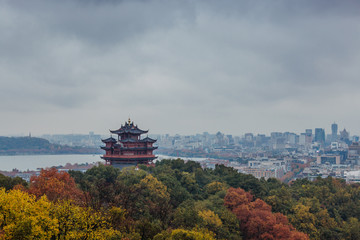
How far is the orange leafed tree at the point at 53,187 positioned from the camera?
688 inches

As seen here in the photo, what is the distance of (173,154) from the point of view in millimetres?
173000

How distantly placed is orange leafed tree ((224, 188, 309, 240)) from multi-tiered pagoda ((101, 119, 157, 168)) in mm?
9722

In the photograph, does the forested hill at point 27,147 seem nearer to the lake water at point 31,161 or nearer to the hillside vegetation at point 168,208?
the lake water at point 31,161

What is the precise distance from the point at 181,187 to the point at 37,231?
13393mm

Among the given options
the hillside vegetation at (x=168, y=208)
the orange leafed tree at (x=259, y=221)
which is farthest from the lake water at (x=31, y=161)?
the orange leafed tree at (x=259, y=221)

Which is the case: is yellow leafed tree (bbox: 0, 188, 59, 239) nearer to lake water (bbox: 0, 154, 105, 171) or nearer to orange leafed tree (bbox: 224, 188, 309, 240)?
orange leafed tree (bbox: 224, 188, 309, 240)

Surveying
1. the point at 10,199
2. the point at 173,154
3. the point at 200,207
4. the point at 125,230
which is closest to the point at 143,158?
the point at 200,207

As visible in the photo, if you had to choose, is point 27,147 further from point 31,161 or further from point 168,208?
point 168,208

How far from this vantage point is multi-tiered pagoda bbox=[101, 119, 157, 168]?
95.1ft

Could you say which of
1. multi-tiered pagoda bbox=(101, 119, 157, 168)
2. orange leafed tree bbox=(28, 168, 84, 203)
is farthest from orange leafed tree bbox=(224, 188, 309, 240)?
multi-tiered pagoda bbox=(101, 119, 157, 168)

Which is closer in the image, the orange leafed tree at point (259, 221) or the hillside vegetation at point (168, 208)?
the hillside vegetation at point (168, 208)

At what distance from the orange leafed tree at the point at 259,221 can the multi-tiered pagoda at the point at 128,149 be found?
9.72 meters

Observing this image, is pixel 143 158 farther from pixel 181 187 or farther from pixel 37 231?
pixel 37 231

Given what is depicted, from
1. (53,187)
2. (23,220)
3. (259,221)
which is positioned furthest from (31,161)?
(23,220)
